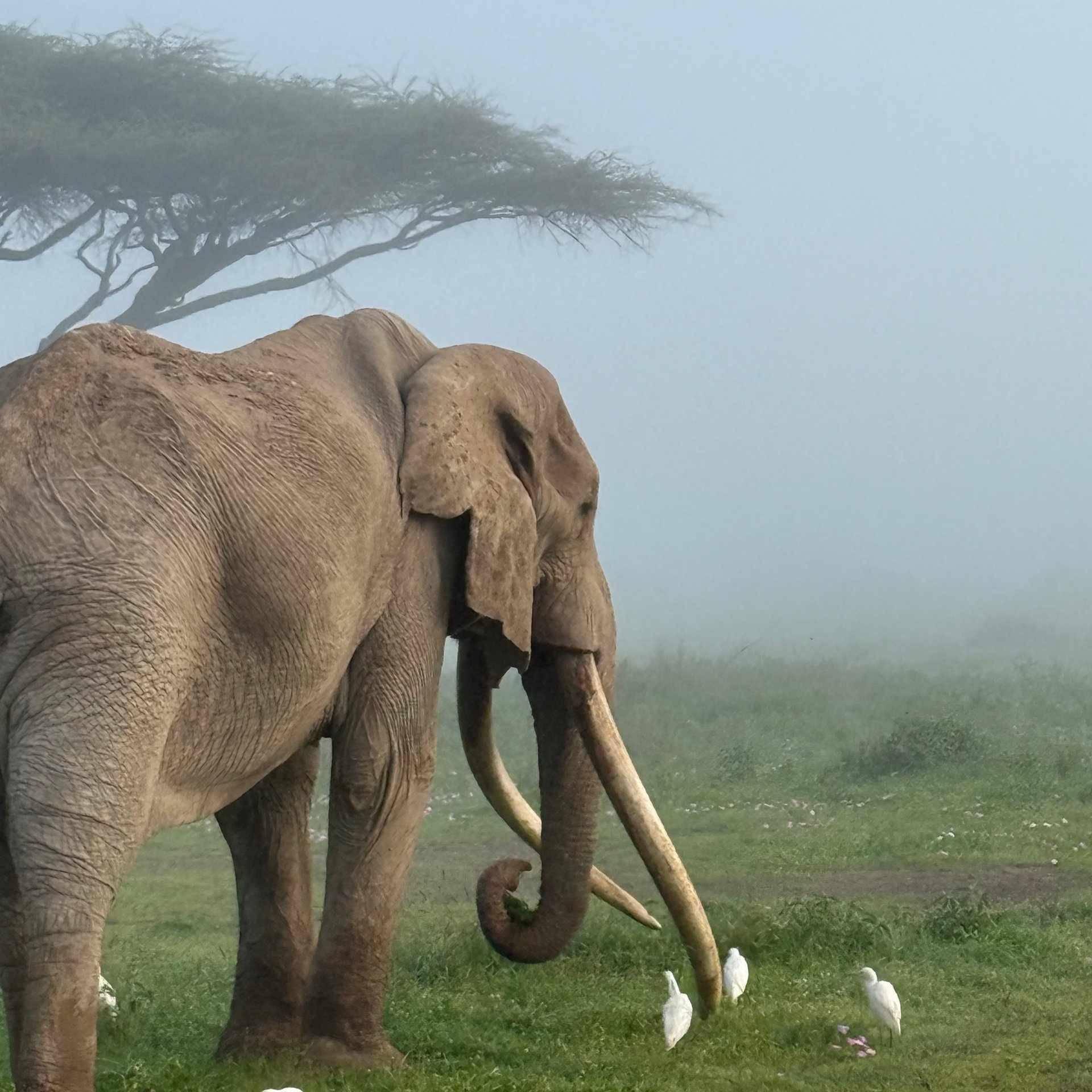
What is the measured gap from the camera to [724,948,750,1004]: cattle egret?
23.0 feet

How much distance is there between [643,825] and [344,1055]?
4.43 feet

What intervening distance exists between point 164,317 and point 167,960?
12173 mm

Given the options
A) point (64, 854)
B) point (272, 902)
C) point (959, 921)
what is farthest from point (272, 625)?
point (959, 921)

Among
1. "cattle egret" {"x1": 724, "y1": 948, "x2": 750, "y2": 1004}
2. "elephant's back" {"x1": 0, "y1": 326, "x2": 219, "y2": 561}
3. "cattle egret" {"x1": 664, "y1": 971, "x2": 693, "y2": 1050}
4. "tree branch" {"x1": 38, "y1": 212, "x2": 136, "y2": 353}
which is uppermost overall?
"tree branch" {"x1": 38, "y1": 212, "x2": 136, "y2": 353}

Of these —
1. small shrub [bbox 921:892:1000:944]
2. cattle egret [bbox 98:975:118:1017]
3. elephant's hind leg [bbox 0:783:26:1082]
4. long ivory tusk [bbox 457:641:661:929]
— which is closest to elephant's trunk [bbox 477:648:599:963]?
long ivory tusk [bbox 457:641:661:929]

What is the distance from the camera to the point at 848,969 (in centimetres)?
802

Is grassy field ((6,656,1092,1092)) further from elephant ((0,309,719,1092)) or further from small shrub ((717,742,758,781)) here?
elephant ((0,309,719,1092))

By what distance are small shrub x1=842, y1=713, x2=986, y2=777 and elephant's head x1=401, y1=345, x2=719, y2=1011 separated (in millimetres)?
7962

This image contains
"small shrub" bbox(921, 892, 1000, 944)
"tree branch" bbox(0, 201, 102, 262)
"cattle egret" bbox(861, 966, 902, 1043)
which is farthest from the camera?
"tree branch" bbox(0, 201, 102, 262)

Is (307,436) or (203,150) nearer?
(307,436)

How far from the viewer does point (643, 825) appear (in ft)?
21.1

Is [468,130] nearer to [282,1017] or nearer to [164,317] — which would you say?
[164,317]

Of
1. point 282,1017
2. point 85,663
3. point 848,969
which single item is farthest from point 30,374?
point 848,969

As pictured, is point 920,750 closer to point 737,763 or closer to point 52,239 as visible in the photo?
point 737,763
